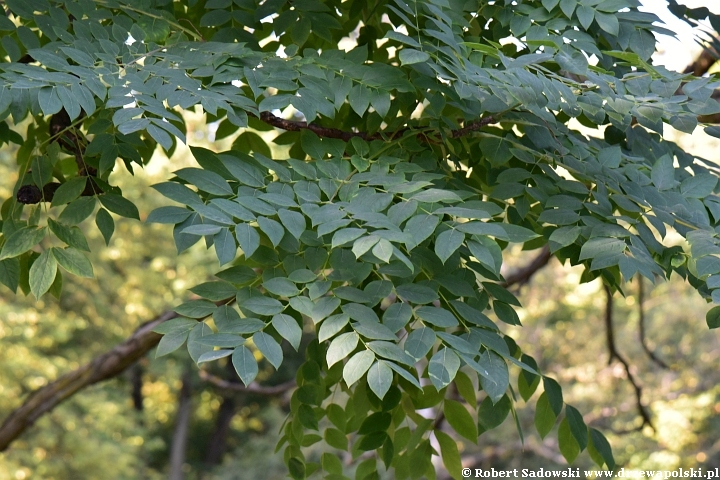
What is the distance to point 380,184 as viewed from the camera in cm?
147

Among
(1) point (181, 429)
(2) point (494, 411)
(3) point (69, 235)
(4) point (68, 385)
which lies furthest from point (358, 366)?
(1) point (181, 429)

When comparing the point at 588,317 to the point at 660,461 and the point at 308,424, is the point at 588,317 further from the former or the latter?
the point at 308,424

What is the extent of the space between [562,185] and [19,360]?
908cm

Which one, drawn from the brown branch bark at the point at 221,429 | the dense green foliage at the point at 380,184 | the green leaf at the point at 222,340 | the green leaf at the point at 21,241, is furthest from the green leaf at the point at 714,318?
the brown branch bark at the point at 221,429

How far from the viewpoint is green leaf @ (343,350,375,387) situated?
1.22 m

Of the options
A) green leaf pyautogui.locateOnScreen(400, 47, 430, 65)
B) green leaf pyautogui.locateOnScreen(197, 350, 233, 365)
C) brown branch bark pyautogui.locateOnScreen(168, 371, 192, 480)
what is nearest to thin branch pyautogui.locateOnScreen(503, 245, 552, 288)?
green leaf pyautogui.locateOnScreen(400, 47, 430, 65)

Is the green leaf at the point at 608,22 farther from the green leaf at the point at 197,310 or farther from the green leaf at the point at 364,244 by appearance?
the green leaf at the point at 197,310

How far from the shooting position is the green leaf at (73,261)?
1551 millimetres

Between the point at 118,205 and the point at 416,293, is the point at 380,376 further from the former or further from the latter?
the point at 118,205

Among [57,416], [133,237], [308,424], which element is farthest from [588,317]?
[308,424]

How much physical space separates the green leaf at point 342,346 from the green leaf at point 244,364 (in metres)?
0.13

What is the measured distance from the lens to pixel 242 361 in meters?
1.24

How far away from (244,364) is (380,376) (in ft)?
0.74

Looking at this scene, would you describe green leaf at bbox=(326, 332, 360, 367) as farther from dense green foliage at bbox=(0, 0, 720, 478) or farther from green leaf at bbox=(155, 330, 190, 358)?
green leaf at bbox=(155, 330, 190, 358)
